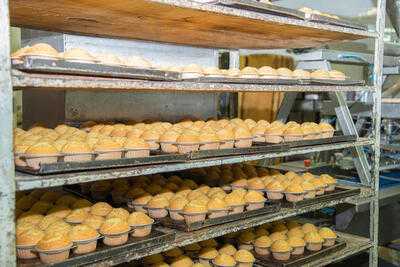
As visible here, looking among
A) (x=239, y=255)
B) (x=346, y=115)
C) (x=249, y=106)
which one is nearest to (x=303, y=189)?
(x=239, y=255)

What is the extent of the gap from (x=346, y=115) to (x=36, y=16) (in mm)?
2233

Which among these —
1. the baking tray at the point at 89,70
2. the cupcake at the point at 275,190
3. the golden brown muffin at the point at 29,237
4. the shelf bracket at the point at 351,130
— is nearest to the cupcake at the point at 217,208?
the cupcake at the point at 275,190

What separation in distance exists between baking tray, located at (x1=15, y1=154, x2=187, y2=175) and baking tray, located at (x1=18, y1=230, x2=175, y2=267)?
35 centimetres

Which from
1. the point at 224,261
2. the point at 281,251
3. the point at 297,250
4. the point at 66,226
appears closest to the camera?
the point at 66,226

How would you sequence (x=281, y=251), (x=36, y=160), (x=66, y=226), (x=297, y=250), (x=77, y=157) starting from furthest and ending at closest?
1. (x=297, y=250)
2. (x=281, y=251)
3. (x=66, y=226)
4. (x=77, y=157)
5. (x=36, y=160)

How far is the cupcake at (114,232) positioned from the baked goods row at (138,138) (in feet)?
1.00

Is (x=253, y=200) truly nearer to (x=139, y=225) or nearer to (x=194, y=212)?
(x=194, y=212)

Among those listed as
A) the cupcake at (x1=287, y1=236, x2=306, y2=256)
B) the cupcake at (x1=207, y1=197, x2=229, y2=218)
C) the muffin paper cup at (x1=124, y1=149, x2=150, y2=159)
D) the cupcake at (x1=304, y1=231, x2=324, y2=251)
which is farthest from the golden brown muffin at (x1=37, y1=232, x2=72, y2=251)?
the cupcake at (x1=304, y1=231, x2=324, y2=251)

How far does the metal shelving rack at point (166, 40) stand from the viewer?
1439 mm

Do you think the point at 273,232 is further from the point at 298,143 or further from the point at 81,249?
the point at 81,249

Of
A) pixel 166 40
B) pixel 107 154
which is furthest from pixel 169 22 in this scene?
pixel 107 154

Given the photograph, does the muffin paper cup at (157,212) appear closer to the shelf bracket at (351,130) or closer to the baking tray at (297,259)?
the baking tray at (297,259)

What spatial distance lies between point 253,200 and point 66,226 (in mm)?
1041

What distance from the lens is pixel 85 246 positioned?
1.76 metres
